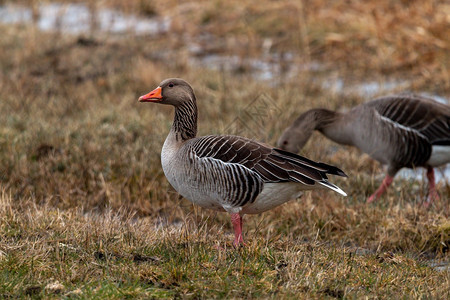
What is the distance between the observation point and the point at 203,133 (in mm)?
8891

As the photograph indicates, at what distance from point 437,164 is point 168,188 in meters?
3.14

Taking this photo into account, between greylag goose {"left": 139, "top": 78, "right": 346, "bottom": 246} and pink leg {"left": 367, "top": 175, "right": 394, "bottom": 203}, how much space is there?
1868 millimetres

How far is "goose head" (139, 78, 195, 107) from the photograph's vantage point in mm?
6039

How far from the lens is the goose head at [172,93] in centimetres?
604

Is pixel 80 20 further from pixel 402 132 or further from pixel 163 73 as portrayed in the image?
pixel 402 132

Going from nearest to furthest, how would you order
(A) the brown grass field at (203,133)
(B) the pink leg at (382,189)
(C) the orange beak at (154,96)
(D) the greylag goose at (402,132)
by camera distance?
(A) the brown grass field at (203,133), (C) the orange beak at (154,96), (B) the pink leg at (382,189), (D) the greylag goose at (402,132)

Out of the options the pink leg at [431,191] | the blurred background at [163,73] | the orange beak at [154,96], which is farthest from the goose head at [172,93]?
the pink leg at [431,191]

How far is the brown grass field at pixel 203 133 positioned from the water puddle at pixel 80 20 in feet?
1.04

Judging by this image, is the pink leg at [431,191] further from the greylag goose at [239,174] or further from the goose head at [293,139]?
the greylag goose at [239,174]

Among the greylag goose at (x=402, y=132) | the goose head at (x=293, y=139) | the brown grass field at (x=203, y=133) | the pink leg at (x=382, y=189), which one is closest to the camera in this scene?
the brown grass field at (x=203, y=133)

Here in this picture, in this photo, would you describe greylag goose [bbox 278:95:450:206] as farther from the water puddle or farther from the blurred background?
the water puddle

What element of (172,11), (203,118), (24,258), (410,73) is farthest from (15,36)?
(24,258)

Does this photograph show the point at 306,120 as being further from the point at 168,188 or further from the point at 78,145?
the point at 78,145

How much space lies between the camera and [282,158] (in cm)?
551
